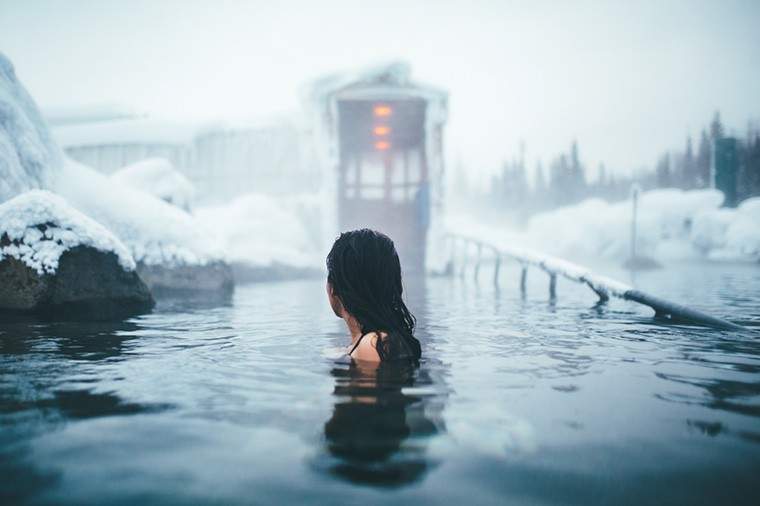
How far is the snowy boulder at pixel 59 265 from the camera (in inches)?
194

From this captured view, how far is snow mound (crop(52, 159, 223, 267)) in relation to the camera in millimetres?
8203

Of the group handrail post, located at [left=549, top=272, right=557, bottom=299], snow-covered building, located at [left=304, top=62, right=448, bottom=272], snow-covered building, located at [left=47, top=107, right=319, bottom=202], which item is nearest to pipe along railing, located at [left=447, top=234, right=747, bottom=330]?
handrail post, located at [left=549, top=272, right=557, bottom=299]

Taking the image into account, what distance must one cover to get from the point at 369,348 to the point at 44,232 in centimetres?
441

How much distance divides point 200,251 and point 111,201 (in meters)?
1.78

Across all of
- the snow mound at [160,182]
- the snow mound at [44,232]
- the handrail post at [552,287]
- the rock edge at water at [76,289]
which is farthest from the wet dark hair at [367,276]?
the snow mound at [160,182]

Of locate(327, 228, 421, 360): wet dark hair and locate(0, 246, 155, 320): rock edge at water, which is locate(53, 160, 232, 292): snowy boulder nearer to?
locate(0, 246, 155, 320): rock edge at water

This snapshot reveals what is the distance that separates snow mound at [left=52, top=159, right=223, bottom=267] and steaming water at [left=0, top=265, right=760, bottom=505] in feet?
15.4

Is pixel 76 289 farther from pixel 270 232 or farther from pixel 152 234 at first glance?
pixel 270 232

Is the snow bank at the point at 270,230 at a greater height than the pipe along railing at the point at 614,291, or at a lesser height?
greater

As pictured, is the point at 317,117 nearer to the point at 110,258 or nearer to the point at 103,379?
the point at 110,258

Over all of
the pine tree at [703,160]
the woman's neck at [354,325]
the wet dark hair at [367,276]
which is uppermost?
the pine tree at [703,160]

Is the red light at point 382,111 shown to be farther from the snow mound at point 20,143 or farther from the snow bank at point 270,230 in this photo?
the snow mound at point 20,143

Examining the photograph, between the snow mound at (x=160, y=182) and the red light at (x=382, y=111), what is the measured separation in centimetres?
600

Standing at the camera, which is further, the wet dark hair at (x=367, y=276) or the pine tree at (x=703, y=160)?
the pine tree at (x=703, y=160)
